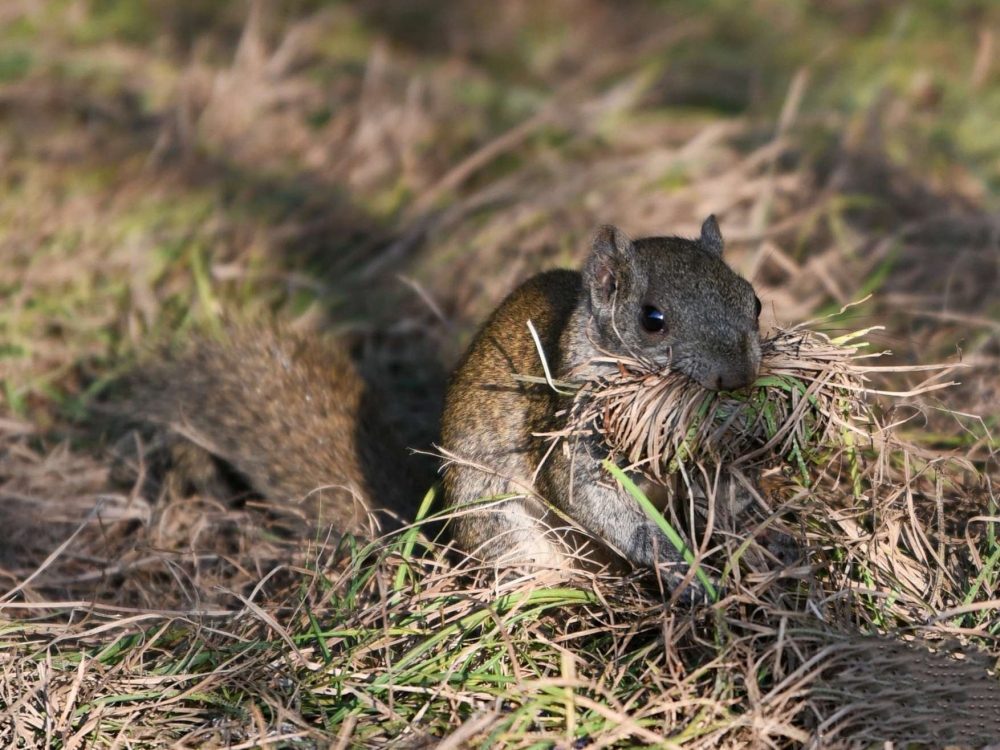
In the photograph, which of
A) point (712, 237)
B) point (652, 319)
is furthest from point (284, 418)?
point (712, 237)

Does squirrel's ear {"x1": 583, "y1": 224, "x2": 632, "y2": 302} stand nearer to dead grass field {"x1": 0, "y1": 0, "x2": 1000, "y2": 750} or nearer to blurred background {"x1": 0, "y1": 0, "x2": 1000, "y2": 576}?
dead grass field {"x1": 0, "y1": 0, "x2": 1000, "y2": 750}

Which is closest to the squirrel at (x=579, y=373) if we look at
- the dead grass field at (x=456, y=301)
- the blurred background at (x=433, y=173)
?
the dead grass field at (x=456, y=301)

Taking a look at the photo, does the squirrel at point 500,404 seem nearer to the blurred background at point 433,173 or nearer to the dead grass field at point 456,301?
the dead grass field at point 456,301

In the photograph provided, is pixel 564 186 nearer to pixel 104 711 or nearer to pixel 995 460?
pixel 995 460

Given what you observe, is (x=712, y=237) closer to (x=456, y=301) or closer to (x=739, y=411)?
(x=739, y=411)

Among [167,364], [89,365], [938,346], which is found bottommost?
[89,365]

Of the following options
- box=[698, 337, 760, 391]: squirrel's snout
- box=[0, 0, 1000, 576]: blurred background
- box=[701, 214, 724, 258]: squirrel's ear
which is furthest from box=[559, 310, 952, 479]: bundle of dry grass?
box=[0, 0, 1000, 576]: blurred background

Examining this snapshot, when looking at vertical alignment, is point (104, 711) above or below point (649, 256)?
below

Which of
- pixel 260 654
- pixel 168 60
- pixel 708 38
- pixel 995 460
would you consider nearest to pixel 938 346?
pixel 995 460
